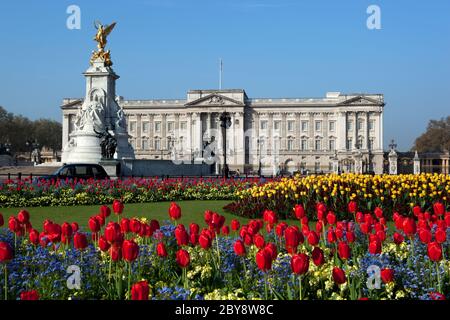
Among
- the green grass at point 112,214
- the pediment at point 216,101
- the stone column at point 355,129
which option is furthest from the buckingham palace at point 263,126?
the green grass at point 112,214

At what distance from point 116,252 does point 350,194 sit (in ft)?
29.9

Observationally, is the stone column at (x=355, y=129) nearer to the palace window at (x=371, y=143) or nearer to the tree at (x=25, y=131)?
the palace window at (x=371, y=143)

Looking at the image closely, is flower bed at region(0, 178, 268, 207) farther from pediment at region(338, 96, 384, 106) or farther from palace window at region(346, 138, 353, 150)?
palace window at region(346, 138, 353, 150)

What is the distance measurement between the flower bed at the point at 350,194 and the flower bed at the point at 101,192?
4.66m

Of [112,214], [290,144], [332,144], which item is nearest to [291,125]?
[290,144]

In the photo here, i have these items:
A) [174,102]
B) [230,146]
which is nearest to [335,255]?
[230,146]

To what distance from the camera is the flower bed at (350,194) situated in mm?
11984

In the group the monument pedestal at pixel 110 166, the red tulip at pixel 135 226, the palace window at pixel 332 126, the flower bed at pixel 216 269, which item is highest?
the palace window at pixel 332 126

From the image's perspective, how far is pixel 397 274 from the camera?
4516 millimetres

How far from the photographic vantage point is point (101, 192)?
16406mm

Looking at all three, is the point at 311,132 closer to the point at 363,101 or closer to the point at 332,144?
the point at 332,144

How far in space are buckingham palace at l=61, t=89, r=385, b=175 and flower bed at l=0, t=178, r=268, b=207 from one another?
66.8 m

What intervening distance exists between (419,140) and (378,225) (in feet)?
325
